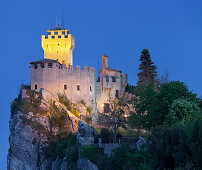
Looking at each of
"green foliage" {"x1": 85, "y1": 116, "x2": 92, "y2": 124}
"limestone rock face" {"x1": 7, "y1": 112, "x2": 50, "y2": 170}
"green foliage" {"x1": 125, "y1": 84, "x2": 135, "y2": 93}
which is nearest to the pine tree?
"green foliage" {"x1": 125, "y1": 84, "x2": 135, "y2": 93}

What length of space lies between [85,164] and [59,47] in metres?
23.6

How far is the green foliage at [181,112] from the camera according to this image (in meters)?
35.9

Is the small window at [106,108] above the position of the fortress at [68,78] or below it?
below

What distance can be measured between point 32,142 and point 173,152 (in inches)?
964

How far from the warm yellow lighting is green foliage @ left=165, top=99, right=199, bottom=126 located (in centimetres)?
2274

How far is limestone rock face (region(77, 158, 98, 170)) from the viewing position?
119 ft

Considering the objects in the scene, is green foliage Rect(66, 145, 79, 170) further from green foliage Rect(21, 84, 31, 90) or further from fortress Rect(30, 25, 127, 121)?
green foliage Rect(21, 84, 31, 90)

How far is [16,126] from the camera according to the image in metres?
49.2

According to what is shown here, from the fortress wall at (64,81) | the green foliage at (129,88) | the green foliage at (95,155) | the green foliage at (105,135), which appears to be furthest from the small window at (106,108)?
the green foliage at (95,155)

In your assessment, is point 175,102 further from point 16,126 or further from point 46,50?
point 46,50

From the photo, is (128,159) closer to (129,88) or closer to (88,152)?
(88,152)

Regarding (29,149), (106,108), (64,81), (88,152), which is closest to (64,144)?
(29,149)

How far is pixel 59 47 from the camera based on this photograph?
185 feet

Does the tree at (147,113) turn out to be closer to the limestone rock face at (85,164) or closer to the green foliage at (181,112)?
the green foliage at (181,112)
